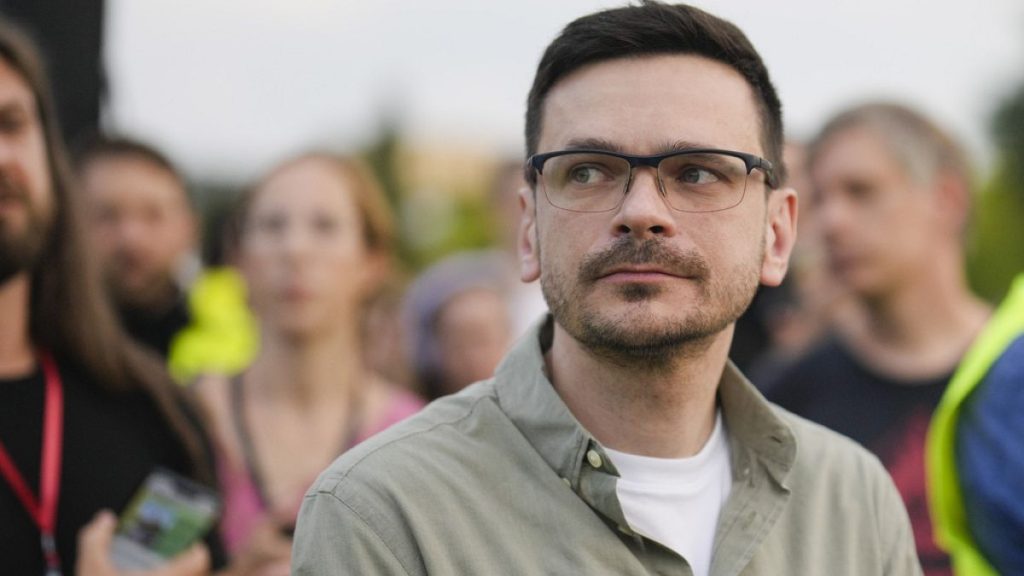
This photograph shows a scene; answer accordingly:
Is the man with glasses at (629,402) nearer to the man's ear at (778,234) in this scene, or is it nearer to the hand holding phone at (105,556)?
the man's ear at (778,234)

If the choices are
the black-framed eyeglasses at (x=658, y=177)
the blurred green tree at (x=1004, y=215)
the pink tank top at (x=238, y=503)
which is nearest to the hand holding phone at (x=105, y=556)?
the pink tank top at (x=238, y=503)

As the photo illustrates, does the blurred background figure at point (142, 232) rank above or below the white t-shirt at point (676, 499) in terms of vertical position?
below

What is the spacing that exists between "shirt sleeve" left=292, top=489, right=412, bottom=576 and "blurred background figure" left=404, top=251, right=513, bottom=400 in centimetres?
326

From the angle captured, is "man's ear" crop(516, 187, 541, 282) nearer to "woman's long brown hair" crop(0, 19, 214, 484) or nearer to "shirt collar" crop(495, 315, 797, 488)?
"shirt collar" crop(495, 315, 797, 488)

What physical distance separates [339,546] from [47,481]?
1423 millimetres

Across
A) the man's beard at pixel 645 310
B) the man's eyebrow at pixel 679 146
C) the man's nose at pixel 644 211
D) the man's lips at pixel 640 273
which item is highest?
the man's eyebrow at pixel 679 146

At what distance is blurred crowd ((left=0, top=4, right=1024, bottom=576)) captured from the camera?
11.1ft

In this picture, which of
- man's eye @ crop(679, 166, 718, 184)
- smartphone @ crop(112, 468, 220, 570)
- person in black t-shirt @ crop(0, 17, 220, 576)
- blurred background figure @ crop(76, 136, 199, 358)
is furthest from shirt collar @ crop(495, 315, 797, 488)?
blurred background figure @ crop(76, 136, 199, 358)

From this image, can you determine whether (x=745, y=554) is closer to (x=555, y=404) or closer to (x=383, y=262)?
(x=555, y=404)

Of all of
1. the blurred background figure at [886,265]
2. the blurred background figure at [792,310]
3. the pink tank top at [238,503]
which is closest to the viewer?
the pink tank top at [238,503]

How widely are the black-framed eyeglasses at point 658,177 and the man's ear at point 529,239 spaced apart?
0.43 ft

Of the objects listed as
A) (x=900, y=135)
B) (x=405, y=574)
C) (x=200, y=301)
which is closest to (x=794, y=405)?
(x=900, y=135)

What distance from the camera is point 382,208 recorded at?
4969 mm

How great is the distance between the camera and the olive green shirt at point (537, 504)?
2.22 m
